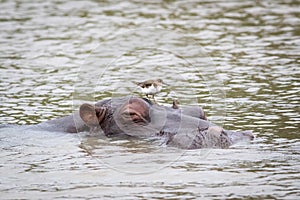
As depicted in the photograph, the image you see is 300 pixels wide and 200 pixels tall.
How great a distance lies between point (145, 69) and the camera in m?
10.9

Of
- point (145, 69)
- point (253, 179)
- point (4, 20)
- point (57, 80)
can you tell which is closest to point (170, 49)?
point (145, 69)

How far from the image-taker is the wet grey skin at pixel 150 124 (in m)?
6.74

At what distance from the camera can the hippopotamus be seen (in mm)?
6742

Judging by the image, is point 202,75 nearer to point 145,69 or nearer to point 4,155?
point 145,69

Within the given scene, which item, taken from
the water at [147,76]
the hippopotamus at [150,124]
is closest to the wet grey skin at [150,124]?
the hippopotamus at [150,124]

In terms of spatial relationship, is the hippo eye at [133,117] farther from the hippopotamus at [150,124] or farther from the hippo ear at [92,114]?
the hippo ear at [92,114]

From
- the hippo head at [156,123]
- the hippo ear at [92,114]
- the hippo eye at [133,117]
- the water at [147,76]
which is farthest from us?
the hippo ear at [92,114]

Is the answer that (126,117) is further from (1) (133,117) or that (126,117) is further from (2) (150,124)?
(2) (150,124)

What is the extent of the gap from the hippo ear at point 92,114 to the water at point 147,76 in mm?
150

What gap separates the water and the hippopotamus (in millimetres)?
114

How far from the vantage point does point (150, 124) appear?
7.10m

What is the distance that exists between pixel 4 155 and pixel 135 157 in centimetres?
113

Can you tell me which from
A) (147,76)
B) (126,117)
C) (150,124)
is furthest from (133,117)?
(147,76)

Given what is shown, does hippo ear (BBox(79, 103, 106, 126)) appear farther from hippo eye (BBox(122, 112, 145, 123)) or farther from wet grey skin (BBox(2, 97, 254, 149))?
hippo eye (BBox(122, 112, 145, 123))
